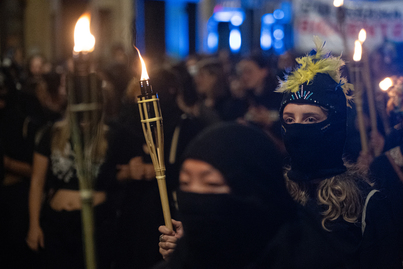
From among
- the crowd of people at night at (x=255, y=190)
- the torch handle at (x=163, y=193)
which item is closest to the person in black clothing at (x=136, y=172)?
the crowd of people at night at (x=255, y=190)

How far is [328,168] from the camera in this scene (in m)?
1.82

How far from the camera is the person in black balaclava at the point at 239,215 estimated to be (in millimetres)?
1544

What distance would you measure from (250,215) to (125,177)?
152cm

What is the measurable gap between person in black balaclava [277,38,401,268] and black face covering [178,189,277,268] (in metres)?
0.26

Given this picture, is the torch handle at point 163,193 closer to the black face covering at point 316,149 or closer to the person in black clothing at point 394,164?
the black face covering at point 316,149

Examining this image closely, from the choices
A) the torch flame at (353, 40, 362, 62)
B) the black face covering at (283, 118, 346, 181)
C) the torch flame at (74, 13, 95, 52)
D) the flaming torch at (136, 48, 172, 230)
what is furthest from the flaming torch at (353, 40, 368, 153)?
the torch flame at (74, 13, 95, 52)

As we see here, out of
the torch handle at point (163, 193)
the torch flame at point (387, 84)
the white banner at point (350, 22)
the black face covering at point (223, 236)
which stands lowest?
the black face covering at point (223, 236)

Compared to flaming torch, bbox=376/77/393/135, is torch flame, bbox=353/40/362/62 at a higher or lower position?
higher

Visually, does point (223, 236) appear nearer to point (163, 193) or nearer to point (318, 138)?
point (163, 193)

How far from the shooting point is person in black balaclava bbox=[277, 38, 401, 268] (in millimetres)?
1740

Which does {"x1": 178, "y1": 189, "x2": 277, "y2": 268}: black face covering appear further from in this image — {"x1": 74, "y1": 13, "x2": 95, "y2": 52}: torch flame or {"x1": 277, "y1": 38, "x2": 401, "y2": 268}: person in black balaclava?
{"x1": 74, "y1": 13, "x2": 95, "y2": 52}: torch flame

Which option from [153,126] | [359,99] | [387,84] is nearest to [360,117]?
[359,99]

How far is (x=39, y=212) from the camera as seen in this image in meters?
3.53

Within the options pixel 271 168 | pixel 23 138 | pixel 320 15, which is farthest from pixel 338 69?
pixel 320 15
